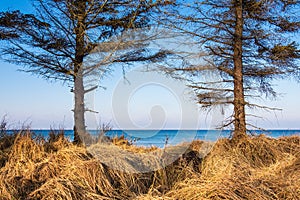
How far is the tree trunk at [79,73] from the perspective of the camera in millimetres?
7832

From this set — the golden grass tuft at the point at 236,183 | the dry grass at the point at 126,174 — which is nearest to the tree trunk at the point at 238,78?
the dry grass at the point at 126,174

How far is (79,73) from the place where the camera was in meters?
8.05

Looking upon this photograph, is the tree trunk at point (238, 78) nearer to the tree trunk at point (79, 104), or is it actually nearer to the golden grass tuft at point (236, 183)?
the golden grass tuft at point (236, 183)

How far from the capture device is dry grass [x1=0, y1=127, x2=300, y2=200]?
13.9ft

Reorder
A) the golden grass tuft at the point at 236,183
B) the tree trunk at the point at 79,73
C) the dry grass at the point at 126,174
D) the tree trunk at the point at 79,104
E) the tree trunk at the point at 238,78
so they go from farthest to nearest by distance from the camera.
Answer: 1. the tree trunk at the point at 238,78
2. the tree trunk at the point at 79,104
3. the tree trunk at the point at 79,73
4. the dry grass at the point at 126,174
5. the golden grass tuft at the point at 236,183

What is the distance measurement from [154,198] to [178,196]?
0.30 metres

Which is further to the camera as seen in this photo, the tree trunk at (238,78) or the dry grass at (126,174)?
the tree trunk at (238,78)

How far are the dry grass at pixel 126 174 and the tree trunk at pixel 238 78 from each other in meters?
2.05

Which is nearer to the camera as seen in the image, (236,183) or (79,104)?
(236,183)

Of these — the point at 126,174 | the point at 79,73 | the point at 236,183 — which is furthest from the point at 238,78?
the point at 236,183

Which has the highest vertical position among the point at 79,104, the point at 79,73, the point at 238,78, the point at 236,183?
the point at 79,73

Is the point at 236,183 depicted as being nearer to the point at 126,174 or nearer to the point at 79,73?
the point at 126,174

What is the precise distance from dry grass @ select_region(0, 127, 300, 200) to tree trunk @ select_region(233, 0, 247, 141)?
2.05 meters

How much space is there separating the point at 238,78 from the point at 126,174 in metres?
4.76
